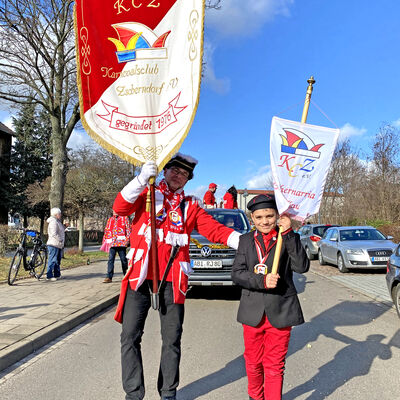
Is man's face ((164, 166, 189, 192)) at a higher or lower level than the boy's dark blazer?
higher

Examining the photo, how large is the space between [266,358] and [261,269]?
64 cm

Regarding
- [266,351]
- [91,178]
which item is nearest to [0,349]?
[266,351]

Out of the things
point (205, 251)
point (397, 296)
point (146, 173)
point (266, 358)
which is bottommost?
point (397, 296)

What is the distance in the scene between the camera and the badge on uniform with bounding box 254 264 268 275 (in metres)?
2.79

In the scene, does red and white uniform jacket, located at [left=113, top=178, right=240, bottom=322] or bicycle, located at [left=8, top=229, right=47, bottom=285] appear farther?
bicycle, located at [left=8, top=229, right=47, bottom=285]

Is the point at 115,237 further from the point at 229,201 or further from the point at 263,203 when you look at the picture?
the point at 263,203

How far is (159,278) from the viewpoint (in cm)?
286

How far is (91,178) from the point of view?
25438 millimetres

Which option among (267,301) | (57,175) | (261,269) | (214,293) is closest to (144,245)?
(261,269)

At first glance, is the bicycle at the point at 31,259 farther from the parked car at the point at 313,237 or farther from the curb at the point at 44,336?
the parked car at the point at 313,237

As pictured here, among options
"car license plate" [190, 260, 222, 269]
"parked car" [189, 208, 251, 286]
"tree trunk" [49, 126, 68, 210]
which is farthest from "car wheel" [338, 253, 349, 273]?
"tree trunk" [49, 126, 68, 210]

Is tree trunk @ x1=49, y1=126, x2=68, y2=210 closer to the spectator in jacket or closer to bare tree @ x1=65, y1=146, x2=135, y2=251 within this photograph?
the spectator in jacket

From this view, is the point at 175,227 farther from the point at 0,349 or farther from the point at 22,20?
the point at 22,20

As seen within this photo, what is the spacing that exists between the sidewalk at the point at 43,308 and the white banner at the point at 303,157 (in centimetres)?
342
